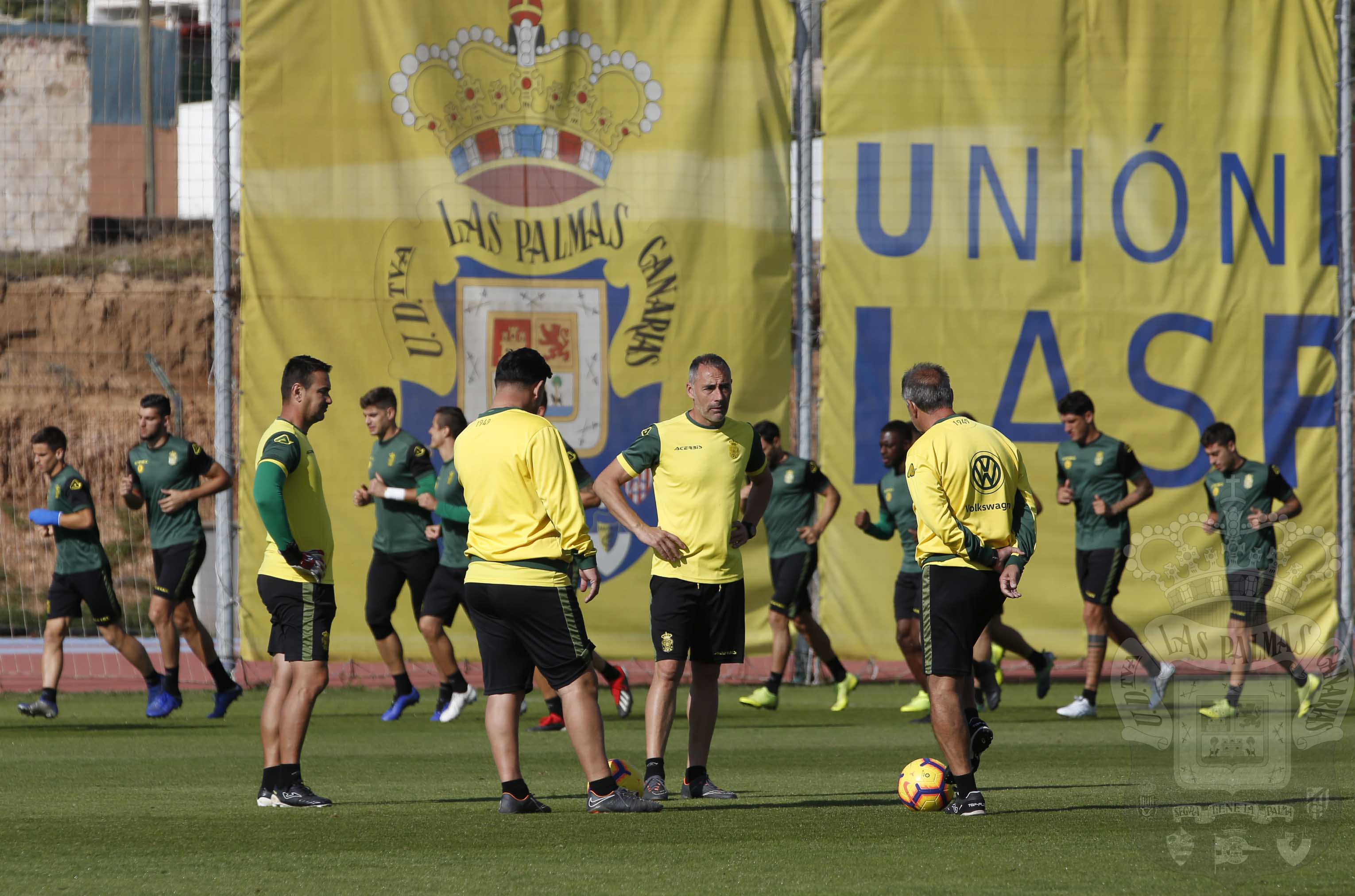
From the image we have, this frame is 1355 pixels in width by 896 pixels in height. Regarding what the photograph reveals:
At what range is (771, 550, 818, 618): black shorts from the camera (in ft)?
43.2

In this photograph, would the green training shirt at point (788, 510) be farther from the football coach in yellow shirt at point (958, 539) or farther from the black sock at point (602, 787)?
the black sock at point (602, 787)

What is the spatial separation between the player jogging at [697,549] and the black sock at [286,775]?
1.65 m

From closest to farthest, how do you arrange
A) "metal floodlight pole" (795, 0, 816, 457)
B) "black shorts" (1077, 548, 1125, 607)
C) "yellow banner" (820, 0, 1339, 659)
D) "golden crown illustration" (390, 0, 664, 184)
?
1. "black shorts" (1077, 548, 1125, 607)
2. "golden crown illustration" (390, 0, 664, 184)
3. "metal floodlight pole" (795, 0, 816, 457)
4. "yellow banner" (820, 0, 1339, 659)

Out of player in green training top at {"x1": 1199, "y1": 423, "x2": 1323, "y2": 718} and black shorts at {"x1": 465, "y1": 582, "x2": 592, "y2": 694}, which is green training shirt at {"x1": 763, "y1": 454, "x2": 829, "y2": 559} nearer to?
player in green training top at {"x1": 1199, "y1": 423, "x2": 1323, "y2": 718}

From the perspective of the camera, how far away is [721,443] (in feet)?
25.2

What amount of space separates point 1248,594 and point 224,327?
30.9 feet

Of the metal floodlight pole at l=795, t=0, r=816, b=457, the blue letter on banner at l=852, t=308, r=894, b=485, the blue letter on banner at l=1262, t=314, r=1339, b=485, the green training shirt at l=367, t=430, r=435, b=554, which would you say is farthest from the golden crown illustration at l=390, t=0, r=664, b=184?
the blue letter on banner at l=1262, t=314, r=1339, b=485

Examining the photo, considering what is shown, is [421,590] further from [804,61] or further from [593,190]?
[804,61]

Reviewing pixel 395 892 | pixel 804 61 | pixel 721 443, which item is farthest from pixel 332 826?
pixel 804 61

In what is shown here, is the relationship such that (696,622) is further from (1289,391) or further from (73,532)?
(1289,391)

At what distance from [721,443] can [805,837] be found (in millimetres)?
2121

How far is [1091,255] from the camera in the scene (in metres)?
15.8

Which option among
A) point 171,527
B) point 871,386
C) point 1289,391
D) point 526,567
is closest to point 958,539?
point 526,567

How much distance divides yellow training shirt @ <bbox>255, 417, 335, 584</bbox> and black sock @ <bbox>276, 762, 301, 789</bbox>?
848mm
